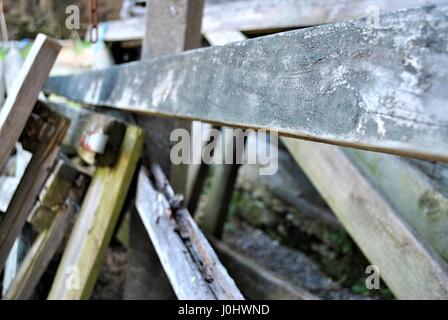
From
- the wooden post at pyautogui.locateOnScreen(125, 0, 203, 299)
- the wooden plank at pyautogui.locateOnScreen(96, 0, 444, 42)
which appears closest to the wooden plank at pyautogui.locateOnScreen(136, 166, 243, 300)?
the wooden post at pyautogui.locateOnScreen(125, 0, 203, 299)

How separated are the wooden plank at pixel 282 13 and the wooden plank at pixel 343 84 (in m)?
1.07

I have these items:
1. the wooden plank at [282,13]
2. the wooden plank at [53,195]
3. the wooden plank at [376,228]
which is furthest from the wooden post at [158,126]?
the wooden plank at [282,13]

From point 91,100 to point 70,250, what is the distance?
64 centimetres

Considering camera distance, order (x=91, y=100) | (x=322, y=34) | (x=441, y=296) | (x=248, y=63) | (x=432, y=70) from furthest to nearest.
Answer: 1. (x=91, y=100)
2. (x=441, y=296)
3. (x=248, y=63)
4. (x=322, y=34)
5. (x=432, y=70)

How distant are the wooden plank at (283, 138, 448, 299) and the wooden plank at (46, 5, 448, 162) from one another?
0.84 meters

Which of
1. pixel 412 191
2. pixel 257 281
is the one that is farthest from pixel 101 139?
pixel 257 281

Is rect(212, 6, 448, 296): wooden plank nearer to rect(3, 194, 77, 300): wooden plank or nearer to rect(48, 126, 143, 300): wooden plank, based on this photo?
rect(48, 126, 143, 300): wooden plank

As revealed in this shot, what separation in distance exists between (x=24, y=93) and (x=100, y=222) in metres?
0.52

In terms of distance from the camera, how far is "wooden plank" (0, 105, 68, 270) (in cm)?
140

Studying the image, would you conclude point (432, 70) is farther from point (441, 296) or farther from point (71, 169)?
point (71, 169)

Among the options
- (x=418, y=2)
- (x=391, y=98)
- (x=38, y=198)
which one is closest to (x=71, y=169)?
(x=38, y=198)

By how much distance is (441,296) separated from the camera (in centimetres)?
122

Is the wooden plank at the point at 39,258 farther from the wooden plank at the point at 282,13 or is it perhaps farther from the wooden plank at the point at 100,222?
the wooden plank at the point at 282,13

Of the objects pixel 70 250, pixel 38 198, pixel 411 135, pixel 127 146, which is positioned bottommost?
pixel 70 250
